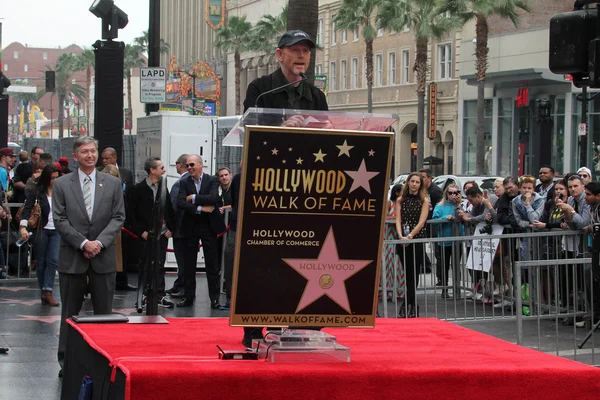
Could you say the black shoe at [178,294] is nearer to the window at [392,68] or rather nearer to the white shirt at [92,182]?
the white shirt at [92,182]

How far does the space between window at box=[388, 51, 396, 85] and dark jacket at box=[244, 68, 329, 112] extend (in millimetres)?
59048

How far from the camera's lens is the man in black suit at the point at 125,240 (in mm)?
14000

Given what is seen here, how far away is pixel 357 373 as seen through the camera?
511 cm

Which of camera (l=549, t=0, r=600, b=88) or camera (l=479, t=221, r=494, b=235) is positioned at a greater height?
camera (l=549, t=0, r=600, b=88)

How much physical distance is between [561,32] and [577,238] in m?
3.57

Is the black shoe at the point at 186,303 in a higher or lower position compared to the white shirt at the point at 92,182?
lower

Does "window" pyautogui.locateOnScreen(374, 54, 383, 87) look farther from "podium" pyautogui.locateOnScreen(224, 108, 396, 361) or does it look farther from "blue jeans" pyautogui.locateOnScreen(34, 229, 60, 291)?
"podium" pyautogui.locateOnScreen(224, 108, 396, 361)

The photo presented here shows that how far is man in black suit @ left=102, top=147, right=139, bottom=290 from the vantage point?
45.9 ft

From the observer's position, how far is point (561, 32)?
29.6ft

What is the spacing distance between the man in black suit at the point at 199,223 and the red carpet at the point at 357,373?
7564 mm

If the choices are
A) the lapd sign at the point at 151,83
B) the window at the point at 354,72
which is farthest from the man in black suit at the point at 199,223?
the window at the point at 354,72

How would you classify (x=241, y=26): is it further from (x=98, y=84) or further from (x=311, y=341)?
(x=311, y=341)

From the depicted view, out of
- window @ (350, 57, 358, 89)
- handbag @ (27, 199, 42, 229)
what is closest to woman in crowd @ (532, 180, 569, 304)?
handbag @ (27, 199, 42, 229)

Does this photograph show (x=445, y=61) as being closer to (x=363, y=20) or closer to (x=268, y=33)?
(x=363, y=20)
